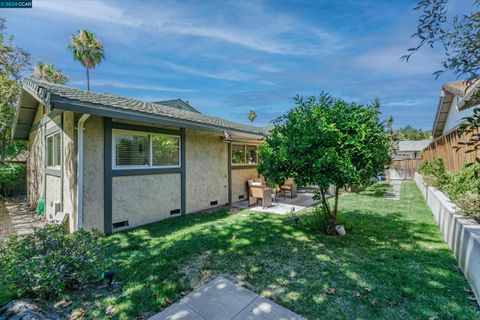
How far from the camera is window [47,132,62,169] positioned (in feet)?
23.6

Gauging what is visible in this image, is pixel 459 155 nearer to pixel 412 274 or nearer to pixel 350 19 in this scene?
pixel 350 19

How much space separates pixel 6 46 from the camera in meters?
10.8

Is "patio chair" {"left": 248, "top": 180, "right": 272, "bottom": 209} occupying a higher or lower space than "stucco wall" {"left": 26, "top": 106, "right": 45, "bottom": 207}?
lower

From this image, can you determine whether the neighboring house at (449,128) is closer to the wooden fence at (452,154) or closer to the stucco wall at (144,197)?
the wooden fence at (452,154)

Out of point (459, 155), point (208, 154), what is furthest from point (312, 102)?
point (459, 155)

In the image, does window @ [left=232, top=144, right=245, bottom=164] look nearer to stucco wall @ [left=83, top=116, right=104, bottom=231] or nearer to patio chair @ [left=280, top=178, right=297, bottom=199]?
patio chair @ [left=280, top=178, right=297, bottom=199]

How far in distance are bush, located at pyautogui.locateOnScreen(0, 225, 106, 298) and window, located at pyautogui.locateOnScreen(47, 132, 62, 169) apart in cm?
383

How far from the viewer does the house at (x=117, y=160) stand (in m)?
5.78

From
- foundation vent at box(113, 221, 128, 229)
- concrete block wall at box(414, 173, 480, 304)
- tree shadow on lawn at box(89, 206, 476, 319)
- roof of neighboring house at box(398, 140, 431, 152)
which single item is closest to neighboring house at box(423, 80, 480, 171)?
concrete block wall at box(414, 173, 480, 304)

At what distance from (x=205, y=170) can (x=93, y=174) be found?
13.1 feet

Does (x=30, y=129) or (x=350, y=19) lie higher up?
(x=350, y=19)

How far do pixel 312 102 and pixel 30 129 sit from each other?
45.0 feet

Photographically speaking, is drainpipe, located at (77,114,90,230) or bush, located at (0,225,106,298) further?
drainpipe, located at (77,114,90,230)

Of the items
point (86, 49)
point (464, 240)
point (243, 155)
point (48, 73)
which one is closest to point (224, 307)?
point (464, 240)
